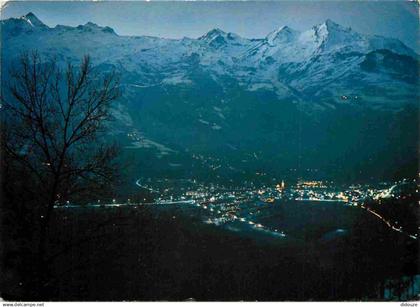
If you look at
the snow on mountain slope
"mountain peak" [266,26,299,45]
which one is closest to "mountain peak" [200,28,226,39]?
the snow on mountain slope

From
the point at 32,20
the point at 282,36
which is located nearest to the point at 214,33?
the point at 282,36

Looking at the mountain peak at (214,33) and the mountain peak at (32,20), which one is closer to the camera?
the mountain peak at (32,20)

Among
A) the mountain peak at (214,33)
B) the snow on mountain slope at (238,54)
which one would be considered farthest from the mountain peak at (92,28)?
the mountain peak at (214,33)

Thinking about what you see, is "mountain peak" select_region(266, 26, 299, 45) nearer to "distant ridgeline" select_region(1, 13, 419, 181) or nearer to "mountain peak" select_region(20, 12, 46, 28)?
"distant ridgeline" select_region(1, 13, 419, 181)

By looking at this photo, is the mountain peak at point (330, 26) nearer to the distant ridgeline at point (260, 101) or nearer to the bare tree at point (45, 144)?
the distant ridgeline at point (260, 101)

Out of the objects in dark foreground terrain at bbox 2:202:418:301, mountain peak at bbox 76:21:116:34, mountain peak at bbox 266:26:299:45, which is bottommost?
dark foreground terrain at bbox 2:202:418:301

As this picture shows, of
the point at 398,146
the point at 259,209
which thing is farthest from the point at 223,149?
the point at 398,146

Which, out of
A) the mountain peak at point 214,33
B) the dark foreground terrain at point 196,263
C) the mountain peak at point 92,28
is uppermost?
the mountain peak at point 214,33

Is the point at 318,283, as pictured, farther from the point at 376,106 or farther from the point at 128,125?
the point at 128,125
